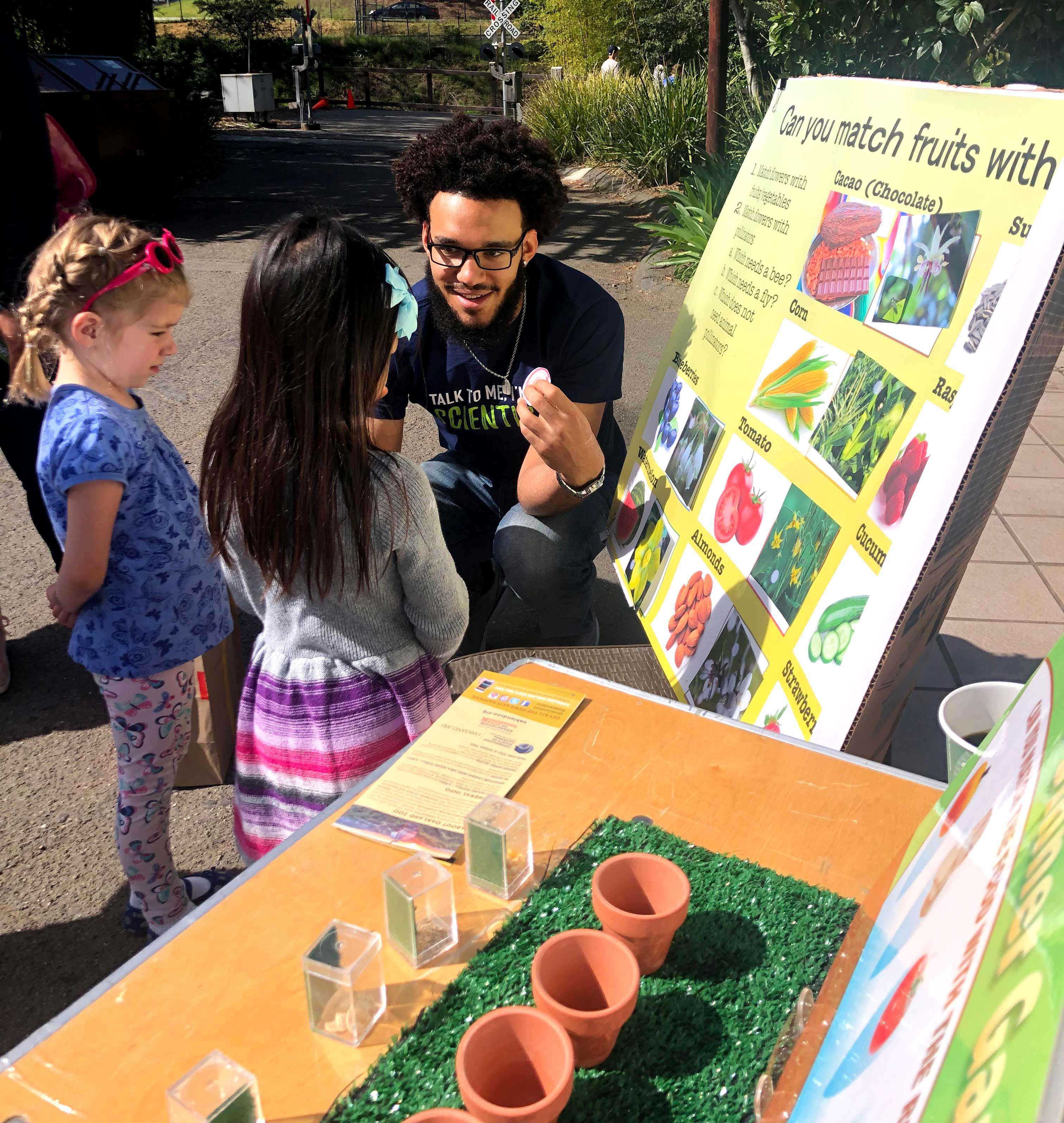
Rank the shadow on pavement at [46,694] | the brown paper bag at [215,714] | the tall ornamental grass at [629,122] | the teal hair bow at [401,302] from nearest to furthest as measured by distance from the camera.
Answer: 1. the teal hair bow at [401,302]
2. the brown paper bag at [215,714]
3. the shadow on pavement at [46,694]
4. the tall ornamental grass at [629,122]

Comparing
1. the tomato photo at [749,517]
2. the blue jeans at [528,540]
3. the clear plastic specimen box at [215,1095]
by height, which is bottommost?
the blue jeans at [528,540]

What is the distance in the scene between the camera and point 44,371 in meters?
1.90

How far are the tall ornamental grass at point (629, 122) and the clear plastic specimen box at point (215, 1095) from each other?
8.12m

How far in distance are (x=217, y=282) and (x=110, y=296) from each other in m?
6.09

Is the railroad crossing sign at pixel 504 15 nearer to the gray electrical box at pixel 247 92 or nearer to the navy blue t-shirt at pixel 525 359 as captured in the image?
the gray electrical box at pixel 247 92

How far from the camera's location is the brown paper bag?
213 cm

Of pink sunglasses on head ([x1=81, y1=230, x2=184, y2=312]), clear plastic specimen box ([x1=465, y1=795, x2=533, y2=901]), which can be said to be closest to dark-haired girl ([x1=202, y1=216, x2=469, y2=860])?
pink sunglasses on head ([x1=81, y1=230, x2=184, y2=312])

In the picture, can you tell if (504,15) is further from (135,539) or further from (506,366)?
(135,539)

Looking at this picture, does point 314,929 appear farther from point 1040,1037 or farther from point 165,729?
point 165,729

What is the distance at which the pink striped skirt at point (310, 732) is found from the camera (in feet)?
5.08

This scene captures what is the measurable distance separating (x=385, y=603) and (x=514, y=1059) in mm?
Answer: 839

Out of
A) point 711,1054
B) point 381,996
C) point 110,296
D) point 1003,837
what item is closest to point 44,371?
point 110,296

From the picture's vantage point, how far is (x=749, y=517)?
1729mm

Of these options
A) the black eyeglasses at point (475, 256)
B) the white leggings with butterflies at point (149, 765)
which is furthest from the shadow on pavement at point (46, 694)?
the black eyeglasses at point (475, 256)
